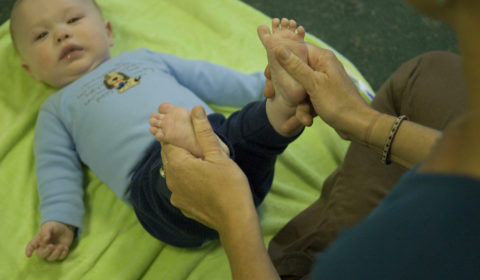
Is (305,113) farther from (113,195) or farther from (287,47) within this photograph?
(113,195)

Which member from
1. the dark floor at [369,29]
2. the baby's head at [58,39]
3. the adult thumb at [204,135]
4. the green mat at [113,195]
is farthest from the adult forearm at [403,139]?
the dark floor at [369,29]

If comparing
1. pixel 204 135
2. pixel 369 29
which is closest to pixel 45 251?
pixel 204 135

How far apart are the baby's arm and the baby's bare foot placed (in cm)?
51

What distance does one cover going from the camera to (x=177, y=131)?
80 centimetres

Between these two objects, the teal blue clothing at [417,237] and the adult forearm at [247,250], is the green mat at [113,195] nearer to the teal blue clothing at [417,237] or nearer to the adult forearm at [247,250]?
the adult forearm at [247,250]

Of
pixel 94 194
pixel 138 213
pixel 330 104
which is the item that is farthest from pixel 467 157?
pixel 94 194

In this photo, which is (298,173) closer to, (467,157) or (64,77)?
(64,77)

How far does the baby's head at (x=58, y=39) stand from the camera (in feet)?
3.79

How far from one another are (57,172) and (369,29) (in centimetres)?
114

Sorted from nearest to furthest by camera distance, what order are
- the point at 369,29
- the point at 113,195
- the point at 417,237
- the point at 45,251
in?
the point at 417,237
the point at 45,251
the point at 113,195
the point at 369,29

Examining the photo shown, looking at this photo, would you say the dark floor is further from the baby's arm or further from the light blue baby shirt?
the baby's arm

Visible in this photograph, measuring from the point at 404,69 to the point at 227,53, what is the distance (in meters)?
0.59

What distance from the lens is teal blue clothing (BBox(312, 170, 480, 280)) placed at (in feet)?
1.18

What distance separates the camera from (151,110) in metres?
1.04
